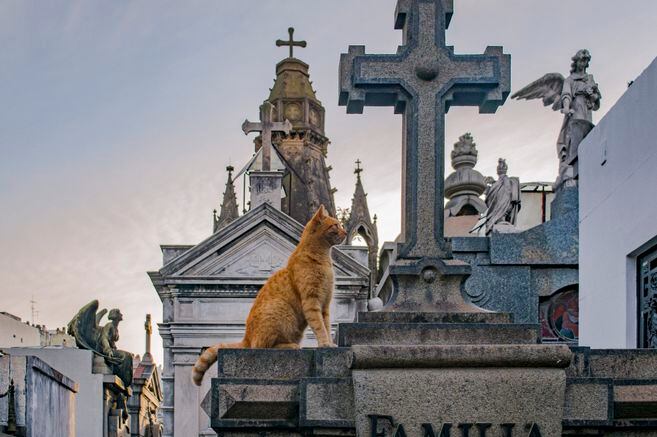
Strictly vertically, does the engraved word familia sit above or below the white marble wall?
below

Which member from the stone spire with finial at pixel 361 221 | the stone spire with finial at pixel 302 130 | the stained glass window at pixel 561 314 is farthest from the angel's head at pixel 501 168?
the stone spire with finial at pixel 302 130

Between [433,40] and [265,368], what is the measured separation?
3188 millimetres

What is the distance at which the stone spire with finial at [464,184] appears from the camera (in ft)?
81.2

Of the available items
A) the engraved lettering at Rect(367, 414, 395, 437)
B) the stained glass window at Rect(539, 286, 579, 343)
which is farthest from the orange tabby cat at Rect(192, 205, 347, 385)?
the stained glass window at Rect(539, 286, 579, 343)

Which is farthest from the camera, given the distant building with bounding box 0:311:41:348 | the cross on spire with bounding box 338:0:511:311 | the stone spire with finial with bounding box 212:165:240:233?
the stone spire with finial with bounding box 212:165:240:233

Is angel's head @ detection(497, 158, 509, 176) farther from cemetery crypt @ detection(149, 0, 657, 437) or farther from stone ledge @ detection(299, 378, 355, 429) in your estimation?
stone ledge @ detection(299, 378, 355, 429)

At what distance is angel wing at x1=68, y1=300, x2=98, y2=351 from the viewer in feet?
73.5

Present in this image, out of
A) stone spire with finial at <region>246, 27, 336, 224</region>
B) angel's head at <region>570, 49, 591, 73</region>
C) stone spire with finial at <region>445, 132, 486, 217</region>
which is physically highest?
stone spire with finial at <region>246, 27, 336, 224</region>

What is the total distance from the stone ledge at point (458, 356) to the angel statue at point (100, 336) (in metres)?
15.0

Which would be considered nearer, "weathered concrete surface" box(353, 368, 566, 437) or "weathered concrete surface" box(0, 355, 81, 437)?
"weathered concrete surface" box(353, 368, 566, 437)

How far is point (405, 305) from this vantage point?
895cm

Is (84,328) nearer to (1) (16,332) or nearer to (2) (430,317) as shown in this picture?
(2) (430,317)

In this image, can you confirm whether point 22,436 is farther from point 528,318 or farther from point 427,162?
point 427,162

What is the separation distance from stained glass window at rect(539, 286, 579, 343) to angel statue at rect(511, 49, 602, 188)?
1730 mm
